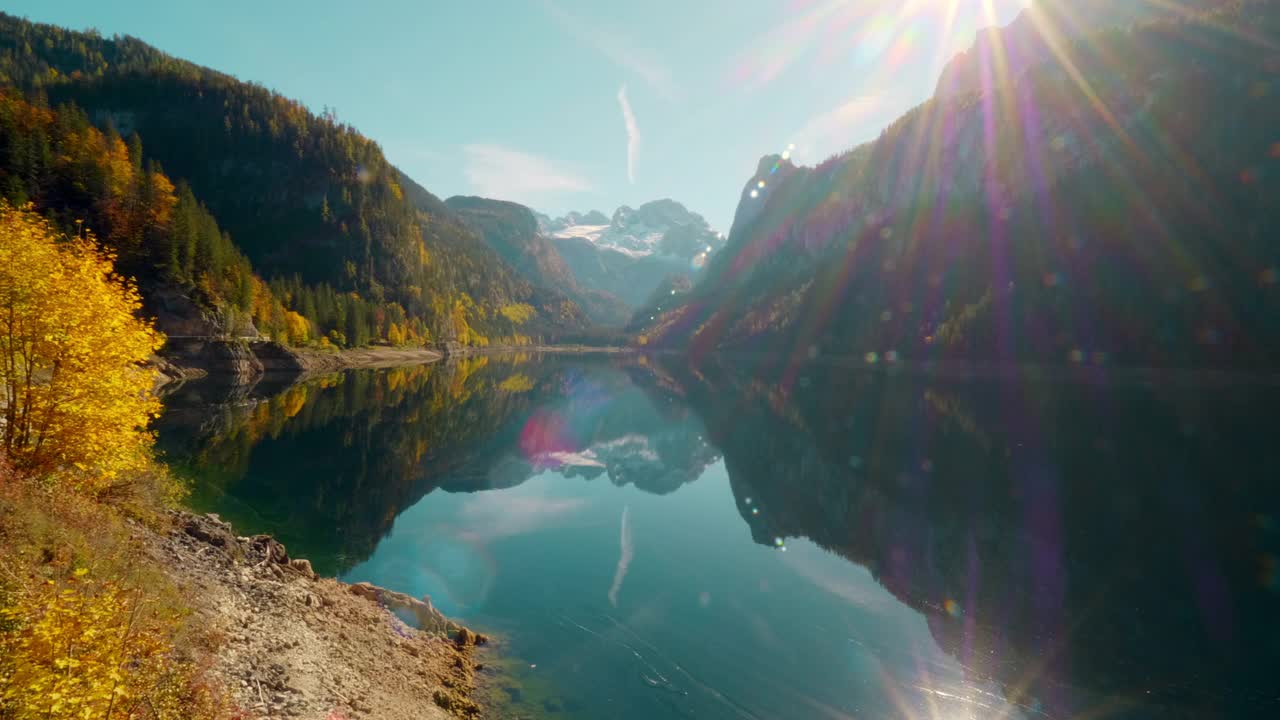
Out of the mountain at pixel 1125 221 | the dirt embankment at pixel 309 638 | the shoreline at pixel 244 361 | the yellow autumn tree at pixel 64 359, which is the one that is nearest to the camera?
the dirt embankment at pixel 309 638

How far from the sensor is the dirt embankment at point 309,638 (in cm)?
1067

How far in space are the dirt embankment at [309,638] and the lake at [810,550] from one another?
1.99 m

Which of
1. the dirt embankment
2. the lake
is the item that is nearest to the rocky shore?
the lake

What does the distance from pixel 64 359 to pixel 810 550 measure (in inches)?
1138

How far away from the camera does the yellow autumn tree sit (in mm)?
14227

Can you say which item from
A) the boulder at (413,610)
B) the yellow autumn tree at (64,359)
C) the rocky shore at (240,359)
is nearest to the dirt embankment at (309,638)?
the boulder at (413,610)

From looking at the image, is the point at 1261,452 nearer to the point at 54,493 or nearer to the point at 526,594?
the point at 526,594

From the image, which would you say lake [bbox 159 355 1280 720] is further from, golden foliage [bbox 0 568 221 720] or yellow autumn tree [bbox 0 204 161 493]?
yellow autumn tree [bbox 0 204 161 493]

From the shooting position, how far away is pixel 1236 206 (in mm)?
131375

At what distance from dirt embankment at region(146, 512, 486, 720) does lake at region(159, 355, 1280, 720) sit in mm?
1986

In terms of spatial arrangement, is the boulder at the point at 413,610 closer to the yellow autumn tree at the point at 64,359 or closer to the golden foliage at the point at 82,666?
the yellow autumn tree at the point at 64,359

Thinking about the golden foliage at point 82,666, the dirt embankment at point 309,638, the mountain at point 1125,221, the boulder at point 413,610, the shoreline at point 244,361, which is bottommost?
the shoreline at point 244,361

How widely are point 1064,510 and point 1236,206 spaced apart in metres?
165

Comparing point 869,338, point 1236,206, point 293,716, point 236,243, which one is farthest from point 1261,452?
point 236,243
